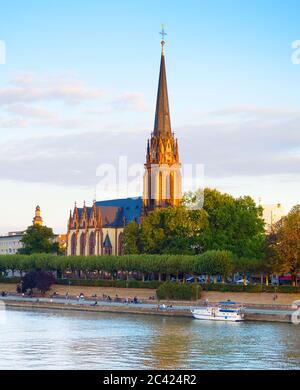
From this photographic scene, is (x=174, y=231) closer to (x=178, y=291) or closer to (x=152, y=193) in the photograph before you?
(x=178, y=291)

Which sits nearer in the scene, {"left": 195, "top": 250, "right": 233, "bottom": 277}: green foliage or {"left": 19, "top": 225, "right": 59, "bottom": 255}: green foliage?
{"left": 195, "top": 250, "right": 233, "bottom": 277}: green foliage

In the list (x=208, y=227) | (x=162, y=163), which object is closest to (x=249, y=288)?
(x=208, y=227)

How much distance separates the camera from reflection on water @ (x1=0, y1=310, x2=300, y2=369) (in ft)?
153

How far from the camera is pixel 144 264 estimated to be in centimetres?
9938

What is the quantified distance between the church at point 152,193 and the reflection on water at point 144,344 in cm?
4365

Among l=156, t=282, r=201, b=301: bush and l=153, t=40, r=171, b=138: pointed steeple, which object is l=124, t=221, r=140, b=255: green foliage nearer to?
l=153, t=40, r=171, b=138: pointed steeple

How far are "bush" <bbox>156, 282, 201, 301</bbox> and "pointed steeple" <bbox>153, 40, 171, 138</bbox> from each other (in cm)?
3200

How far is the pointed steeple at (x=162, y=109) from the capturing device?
382ft

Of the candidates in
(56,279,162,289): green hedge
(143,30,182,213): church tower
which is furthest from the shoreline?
(143,30,182,213): church tower

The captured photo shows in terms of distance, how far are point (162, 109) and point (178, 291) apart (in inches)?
1345

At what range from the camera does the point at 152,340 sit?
190ft

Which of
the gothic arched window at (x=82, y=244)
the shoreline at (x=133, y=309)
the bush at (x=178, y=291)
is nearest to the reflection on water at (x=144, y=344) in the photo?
the shoreline at (x=133, y=309)
